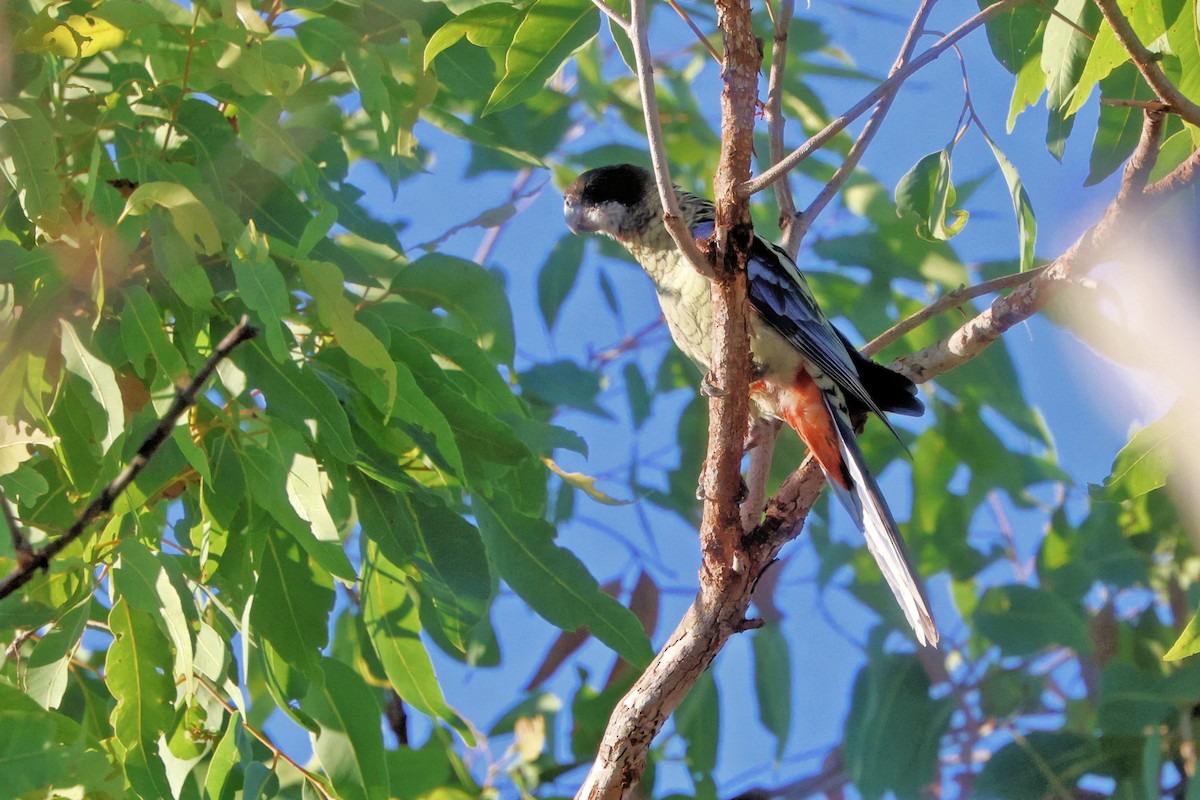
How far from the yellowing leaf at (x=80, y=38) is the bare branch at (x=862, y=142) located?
1.59 m

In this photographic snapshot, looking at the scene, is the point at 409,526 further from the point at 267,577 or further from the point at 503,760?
the point at 503,760

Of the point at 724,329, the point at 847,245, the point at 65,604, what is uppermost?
the point at 847,245

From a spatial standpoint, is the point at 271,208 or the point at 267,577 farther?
the point at 271,208

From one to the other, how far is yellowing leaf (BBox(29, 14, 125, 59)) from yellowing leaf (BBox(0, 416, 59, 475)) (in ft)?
2.39

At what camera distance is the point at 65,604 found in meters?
2.23

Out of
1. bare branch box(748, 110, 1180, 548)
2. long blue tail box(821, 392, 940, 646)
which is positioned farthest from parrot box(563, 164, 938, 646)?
bare branch box(748, 110, 1180, 548)

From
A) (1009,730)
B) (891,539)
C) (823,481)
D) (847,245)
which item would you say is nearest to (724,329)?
(823,481)

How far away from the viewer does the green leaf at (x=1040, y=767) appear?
3.70m

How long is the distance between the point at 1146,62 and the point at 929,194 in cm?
67

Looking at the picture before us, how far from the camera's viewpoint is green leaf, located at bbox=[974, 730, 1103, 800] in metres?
3.70

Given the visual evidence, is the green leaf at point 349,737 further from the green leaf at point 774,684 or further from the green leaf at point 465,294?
the green leaf at point 774,684

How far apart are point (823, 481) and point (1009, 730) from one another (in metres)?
1.85

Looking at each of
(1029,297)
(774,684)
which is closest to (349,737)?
(1029,297)

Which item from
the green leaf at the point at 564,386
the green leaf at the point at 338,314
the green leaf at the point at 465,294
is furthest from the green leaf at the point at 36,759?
the green leaf at the point at 564,386
